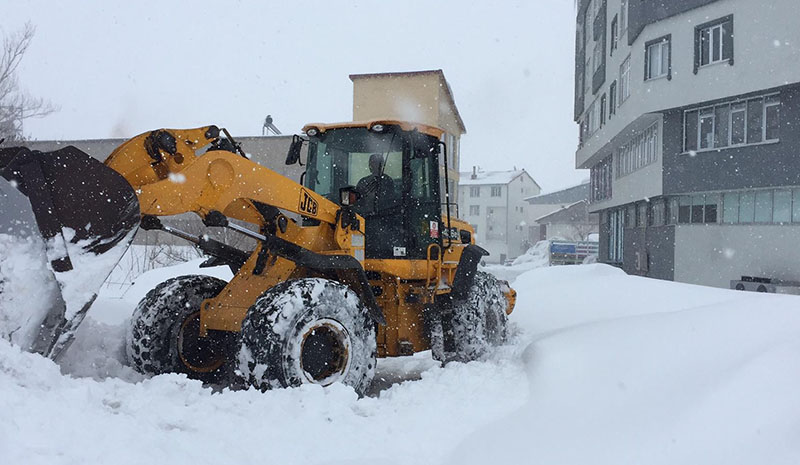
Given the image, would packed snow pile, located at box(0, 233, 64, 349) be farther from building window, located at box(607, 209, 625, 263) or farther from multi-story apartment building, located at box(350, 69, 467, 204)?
building window, located at box(607, 209, 625, 263)

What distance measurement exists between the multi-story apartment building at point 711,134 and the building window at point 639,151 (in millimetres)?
90

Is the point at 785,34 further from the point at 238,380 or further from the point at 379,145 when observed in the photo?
the point at 238,380

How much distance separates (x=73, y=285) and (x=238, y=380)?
1.83m

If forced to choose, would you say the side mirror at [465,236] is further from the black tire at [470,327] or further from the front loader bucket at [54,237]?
the front loader bucket at [54,237]

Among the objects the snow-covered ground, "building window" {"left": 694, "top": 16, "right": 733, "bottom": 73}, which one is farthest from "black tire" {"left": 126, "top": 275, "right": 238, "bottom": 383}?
"building window" {"left": 694, "top": 16, "right": 733, "bottom": 73}

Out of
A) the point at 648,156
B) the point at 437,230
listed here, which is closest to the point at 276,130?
the point at 648,156

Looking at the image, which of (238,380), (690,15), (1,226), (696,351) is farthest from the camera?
(690,15)

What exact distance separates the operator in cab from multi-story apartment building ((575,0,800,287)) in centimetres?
1652

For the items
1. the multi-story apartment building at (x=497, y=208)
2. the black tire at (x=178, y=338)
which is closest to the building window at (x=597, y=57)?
the black tire at (x=178, y=338)

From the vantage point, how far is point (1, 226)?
13.3 ft

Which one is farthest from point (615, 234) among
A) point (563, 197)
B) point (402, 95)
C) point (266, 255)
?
point (563, 197)

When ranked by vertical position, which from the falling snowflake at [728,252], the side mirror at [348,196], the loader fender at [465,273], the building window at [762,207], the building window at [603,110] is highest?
A: the building window at [603,110]

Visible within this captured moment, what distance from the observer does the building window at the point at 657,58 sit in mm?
22977

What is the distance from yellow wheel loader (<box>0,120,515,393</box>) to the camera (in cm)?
420
